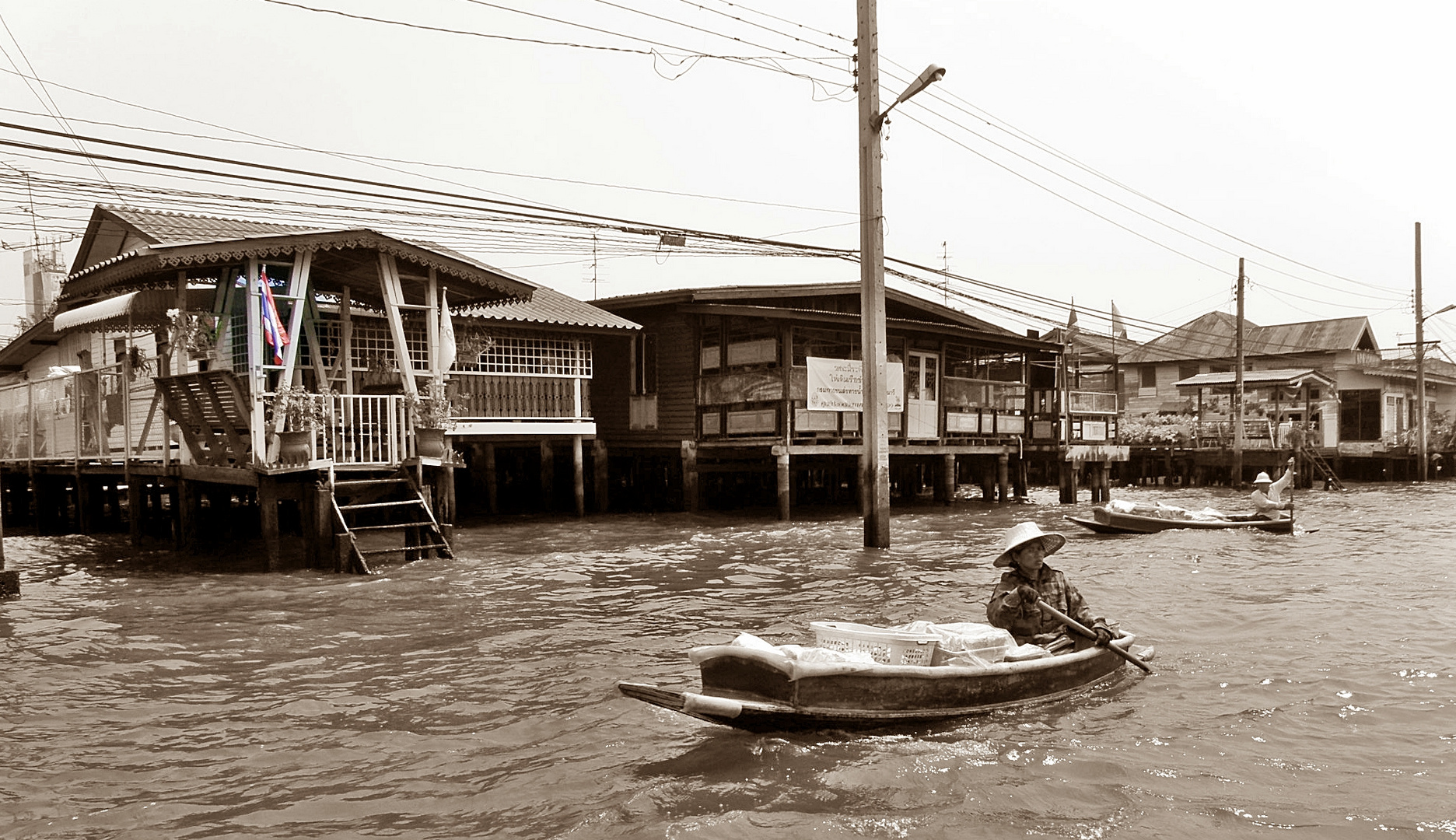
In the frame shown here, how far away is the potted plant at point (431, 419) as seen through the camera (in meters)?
13.9

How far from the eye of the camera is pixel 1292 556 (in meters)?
15.5

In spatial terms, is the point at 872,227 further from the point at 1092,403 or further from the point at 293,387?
the point at 1092,403

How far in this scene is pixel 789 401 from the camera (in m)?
21.2

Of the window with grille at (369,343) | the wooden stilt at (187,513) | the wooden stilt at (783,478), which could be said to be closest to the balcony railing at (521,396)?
the window with grille at (369,343)

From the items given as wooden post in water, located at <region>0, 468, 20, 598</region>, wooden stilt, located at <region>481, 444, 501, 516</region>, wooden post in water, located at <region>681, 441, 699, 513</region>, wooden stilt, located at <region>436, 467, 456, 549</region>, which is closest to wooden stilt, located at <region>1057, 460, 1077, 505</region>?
wooden post in water, located at <region>681, 441, 699, 513</region>

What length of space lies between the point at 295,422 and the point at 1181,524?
48.8ft

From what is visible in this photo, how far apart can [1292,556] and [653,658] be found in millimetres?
11596

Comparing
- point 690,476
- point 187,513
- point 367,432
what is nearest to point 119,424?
point 187,513

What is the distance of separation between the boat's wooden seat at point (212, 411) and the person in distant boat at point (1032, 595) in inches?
385

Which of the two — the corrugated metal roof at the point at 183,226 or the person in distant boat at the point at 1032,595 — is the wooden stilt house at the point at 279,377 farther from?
the person in distant boat at the point at 1032,595

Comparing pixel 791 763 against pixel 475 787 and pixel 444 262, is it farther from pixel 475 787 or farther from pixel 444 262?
pixel 444 262

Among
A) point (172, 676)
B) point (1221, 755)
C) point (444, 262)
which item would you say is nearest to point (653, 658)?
point (172, 676)

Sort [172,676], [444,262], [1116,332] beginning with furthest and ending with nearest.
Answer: [1116,332], [444,262], [172,676]

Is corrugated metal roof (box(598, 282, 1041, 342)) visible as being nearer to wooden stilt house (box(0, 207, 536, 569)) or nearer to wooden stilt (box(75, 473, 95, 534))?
wooden stilt house (box(0, 207, 536, 569))
